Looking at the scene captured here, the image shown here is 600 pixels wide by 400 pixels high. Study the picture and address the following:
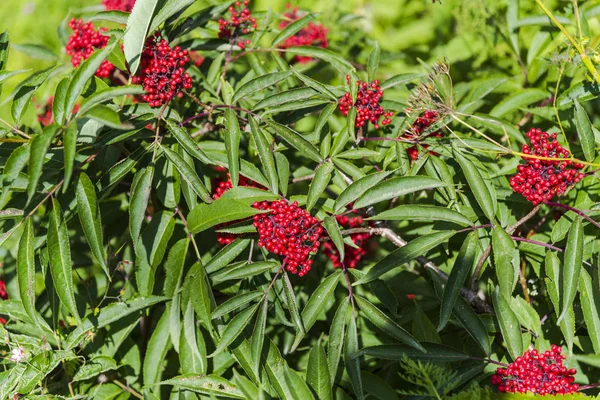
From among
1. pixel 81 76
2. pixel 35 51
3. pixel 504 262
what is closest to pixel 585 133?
pixel 504 262

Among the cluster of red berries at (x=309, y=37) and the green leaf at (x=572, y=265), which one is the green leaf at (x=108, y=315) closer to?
the green leaf at (x=572, y=265)

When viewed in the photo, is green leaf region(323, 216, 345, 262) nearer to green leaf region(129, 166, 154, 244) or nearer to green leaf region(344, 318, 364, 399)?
green leaf region(344, 318, 364, 399)

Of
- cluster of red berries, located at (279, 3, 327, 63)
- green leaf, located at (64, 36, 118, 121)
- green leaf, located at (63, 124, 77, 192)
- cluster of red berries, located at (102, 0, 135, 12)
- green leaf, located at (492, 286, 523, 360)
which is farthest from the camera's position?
cluster of red berries, located at (279, 3, 327, 63)

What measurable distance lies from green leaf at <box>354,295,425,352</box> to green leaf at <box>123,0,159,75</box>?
0.83m

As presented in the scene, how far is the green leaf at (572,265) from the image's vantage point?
1.40m

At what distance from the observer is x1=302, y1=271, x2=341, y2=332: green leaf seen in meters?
1.54

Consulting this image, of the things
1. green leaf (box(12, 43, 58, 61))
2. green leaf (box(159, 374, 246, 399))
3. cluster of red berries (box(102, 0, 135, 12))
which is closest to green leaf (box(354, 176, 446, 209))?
green leaf (box(159, 374, 246, 399))

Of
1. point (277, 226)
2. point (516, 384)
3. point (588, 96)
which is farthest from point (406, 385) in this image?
point (588, 96)

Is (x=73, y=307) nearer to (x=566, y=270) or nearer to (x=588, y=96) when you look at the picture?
(x=566, y=270)

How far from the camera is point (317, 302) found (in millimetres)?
1556

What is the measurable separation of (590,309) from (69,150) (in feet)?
4.21

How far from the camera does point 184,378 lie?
5.25ft

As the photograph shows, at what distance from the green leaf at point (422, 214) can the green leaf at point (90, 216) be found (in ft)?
2.18

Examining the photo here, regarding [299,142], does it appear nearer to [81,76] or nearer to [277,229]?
[277,229]
